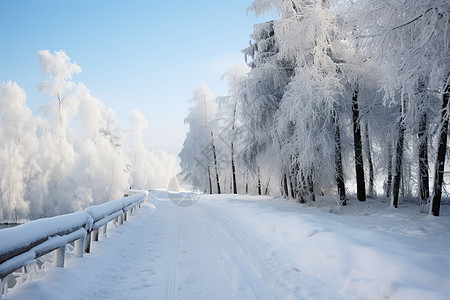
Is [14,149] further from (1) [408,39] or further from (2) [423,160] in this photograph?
(2) [423,160]

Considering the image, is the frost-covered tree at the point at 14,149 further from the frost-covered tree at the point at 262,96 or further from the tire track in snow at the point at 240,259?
the tire track in snow at the point at 240,259

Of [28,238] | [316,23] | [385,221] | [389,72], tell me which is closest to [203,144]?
[316,23]

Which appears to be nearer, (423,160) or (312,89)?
(423,160)

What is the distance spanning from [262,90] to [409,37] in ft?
29.0

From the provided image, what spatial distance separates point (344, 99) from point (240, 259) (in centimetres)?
1004

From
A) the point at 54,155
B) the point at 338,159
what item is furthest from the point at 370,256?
the point at 54,155

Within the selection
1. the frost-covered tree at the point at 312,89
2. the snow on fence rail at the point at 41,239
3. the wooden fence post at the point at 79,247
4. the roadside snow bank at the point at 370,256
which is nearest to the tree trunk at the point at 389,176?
the frost-covered tree at the point at 312,89

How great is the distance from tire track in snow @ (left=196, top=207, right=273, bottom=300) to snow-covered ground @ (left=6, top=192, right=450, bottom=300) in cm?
2

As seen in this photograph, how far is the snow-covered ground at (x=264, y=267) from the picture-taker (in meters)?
4.07

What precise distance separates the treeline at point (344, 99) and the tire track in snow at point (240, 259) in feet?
17.8

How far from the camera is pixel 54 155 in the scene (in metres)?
27.9

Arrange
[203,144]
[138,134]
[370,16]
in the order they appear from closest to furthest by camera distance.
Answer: [370,16] < [203,144] < [138,134]

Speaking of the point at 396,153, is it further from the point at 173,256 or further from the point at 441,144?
the point at 173,256

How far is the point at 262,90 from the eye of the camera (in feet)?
49.6
